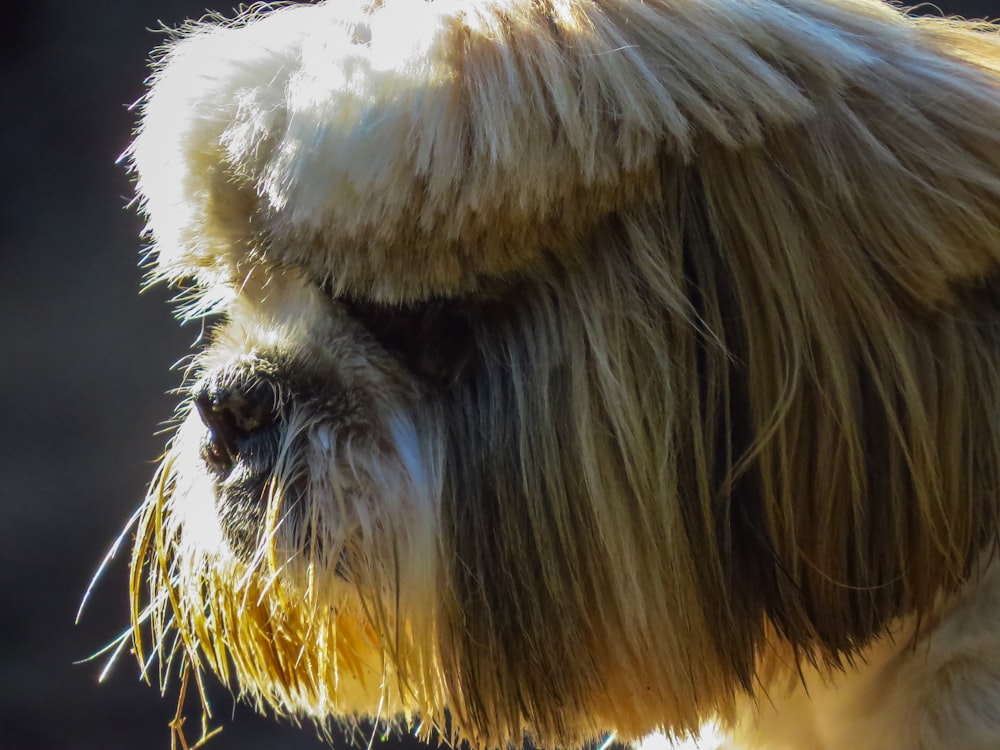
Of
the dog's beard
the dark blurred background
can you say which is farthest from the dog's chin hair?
the dark blurred background

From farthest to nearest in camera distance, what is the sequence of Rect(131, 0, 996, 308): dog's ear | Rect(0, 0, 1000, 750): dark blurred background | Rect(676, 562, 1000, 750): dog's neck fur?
Rect(0, 0, 1000, 750): dark blurred background → Rect(676, 562, 1000, 750): dog's neck fur → Rect(131, 0, 996, 308): dog's ear

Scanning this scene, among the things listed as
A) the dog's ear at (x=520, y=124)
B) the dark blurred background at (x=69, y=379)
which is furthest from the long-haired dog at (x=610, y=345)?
the dark blurred background at (x=69, y=379)

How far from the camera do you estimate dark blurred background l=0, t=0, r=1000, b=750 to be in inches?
94.6

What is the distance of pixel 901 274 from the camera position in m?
0.83

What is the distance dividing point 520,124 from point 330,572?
1.32 ft

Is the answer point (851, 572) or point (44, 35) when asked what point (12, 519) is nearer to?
point (44, 35)

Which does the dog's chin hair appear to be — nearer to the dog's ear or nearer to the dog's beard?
the dog's beard

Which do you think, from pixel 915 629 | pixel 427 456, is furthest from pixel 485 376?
pixel 915 629

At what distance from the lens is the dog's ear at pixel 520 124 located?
2.58 ft

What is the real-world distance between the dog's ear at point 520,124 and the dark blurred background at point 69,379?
1.68 metres

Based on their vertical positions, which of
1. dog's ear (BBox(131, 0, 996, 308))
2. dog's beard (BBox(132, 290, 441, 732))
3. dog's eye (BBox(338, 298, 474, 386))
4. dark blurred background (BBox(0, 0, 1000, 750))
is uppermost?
dog's ear (BBox(131, 0, 996, 308))

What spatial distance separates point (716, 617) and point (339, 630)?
1.09 ft

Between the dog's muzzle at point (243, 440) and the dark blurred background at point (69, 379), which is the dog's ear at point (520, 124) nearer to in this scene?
the dog's muzzle at point (243, 440)

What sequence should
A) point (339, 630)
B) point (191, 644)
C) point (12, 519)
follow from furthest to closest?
point (12, 519) < point (191, 644) < point (339, 630)
